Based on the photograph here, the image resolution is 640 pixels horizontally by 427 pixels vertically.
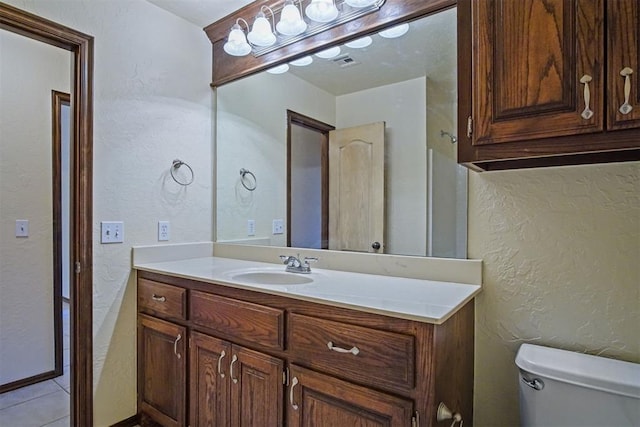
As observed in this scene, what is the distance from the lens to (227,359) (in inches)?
58.6

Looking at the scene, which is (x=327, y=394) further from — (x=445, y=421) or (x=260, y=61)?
(x=260, y=61)

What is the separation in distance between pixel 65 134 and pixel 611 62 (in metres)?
4.24

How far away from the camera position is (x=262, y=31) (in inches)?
77.7

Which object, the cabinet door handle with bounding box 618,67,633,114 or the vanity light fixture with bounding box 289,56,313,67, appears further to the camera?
the vanity light fixture with bounding box 289,56,313,67

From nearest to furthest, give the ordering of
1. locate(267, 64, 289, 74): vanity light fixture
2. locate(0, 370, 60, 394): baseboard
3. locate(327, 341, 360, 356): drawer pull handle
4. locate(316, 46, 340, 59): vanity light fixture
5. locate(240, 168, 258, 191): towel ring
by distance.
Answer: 1. locate(327, 341, 360, 356): drawer pull handle
2. locate(316, 46, 340, 59): vanity light fixture
3. locate(267, 64, 289, 74): vanity light fixture
4. locate(0, 370, 60, 394): baseboard
5. locate(240, 168, 258, 191): towel ring

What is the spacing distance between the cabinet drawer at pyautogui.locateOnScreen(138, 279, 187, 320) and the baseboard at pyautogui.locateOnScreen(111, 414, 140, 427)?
23.5 inches

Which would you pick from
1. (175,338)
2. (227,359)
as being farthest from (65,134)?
(227,359)

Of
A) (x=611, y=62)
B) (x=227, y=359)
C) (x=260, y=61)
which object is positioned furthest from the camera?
(x=260, y=61)

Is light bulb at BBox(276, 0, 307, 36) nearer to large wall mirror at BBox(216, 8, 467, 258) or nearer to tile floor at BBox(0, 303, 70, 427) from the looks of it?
large wall mirror at BBox(216, 8, 467, 258)

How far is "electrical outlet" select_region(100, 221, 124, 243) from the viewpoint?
1.84 metres

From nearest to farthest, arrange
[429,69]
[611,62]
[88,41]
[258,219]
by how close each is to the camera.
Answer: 1. [611,62]
2. [429,69]
3. [88,41]
4. [258,219]

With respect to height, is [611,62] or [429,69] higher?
[429,69]

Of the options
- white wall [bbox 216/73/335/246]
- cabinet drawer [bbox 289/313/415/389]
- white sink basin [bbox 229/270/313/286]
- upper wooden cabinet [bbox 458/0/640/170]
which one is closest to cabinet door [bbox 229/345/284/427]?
cabinet drawer [bbox 289/313/415/389]

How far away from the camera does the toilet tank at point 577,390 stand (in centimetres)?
101
